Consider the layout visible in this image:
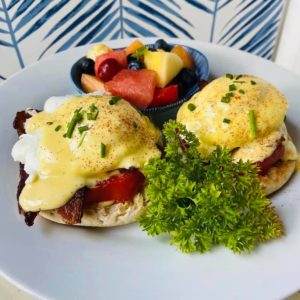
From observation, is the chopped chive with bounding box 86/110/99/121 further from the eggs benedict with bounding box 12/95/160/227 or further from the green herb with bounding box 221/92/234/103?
the green herb with bounding box 221/92/234/103

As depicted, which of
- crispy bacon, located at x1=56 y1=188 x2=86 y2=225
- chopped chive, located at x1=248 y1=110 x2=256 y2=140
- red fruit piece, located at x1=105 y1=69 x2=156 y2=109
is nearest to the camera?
crispy bacon, located at x1=56 y1=188 x2=86 y2=225

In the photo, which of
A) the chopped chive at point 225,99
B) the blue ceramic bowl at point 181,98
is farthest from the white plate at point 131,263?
the blue ceramic bowl at point 181,98

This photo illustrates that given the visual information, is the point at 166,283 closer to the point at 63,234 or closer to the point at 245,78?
the point at 63,234

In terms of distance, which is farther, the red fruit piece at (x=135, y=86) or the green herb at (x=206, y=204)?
the red fruit piece at (x=135, y=86)

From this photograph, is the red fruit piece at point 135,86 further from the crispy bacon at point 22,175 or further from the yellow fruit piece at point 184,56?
the crispy bacon at point 22,175

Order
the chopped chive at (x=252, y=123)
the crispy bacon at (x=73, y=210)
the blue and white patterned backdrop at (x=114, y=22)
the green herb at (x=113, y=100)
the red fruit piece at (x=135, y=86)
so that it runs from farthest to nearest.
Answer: the blue and white patterned backdrop at (x=114, y=22) < the red fruit piece at (x=135, y=86) < the green herb at (x=113, y=100) < the chopped chive at (x=252, y=123) < the crispy bacon at (x=73, y=210)

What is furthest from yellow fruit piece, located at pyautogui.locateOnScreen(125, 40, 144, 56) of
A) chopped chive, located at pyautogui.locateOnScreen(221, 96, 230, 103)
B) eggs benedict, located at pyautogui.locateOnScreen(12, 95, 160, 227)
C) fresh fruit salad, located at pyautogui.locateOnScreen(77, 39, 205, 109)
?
chopped chive, located at pyautogui.locateOnScreen(221, 96, 230, 103)
